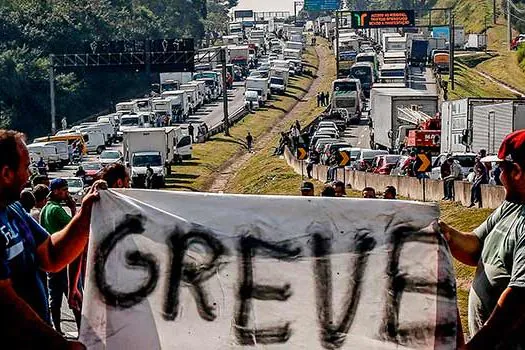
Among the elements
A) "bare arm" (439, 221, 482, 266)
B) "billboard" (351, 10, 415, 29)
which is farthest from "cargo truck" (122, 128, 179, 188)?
"billboard" (351, 10, 415, 29)

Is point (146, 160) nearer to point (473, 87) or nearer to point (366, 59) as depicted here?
point (473, 87)

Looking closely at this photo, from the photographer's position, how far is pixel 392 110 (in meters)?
64.2

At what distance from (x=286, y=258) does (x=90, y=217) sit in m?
1.05

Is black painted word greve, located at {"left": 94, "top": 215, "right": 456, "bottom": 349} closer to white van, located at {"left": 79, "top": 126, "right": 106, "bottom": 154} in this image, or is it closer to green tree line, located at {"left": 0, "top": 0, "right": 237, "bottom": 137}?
white van, located at {"left": 79, "top": 126, "right": 106, "bottom": 154}

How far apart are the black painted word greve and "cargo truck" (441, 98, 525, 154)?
3568 centimetres

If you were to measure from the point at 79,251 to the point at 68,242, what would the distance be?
0.34 feet

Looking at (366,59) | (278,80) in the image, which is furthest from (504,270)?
(278,80)

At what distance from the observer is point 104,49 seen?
90.4 metres

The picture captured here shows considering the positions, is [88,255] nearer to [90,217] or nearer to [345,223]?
[90,217]

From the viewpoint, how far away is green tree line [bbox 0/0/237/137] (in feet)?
330

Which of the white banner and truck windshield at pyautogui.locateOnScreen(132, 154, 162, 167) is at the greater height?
the white banner

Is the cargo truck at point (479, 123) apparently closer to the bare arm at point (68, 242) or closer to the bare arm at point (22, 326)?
the bare arm at point (68, 242)

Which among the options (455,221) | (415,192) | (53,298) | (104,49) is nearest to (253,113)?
(104,49)

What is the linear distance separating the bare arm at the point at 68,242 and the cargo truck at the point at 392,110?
180 ft
